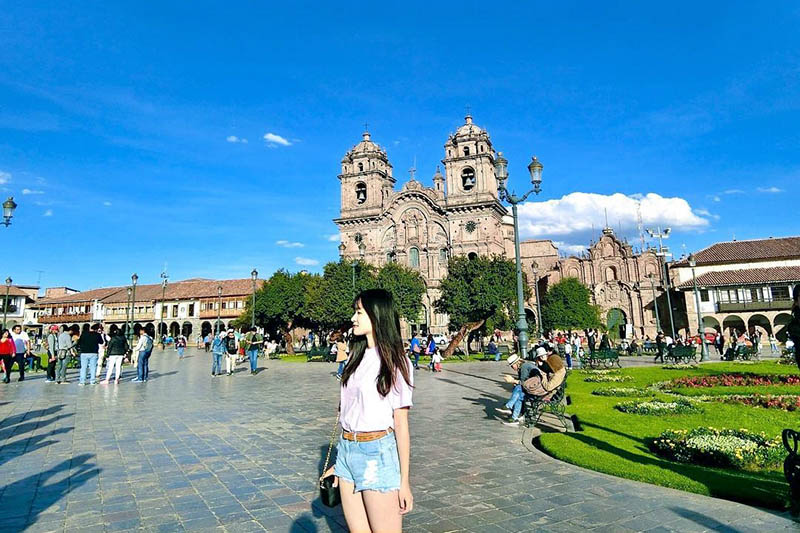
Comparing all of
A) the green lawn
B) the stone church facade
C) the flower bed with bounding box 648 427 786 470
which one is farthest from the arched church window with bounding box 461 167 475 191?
the flower bed with bounding box 648 427 786 470

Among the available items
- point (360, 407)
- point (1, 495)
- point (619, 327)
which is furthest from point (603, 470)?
point (619, 327)

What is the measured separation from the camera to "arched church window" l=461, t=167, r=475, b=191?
60594mm

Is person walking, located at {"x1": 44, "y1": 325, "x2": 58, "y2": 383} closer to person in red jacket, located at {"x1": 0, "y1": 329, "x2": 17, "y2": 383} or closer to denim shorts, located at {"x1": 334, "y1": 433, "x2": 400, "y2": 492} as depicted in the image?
person in red jacket, located at {"x1": 0, "y1": 329, "x2": 17, "y2": 383}

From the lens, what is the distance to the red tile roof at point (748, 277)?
154 ft

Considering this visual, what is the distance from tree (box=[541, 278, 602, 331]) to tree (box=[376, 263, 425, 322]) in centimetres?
1802

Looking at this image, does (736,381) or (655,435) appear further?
(736,381)

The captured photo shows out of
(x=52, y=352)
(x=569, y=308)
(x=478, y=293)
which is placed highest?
(x=478, y=293)

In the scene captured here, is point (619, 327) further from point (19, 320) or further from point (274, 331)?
point (19, 320)

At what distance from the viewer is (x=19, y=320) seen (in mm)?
76188

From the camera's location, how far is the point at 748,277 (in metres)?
48.2

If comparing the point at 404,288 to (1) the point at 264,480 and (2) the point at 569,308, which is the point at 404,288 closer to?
(2) the point at 569,308

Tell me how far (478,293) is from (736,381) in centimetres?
2208

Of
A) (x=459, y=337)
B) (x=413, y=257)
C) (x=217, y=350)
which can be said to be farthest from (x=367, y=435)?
(x=413, y=257)

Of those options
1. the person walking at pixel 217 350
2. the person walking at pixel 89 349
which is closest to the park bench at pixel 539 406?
the person walking at pixel 89 349
